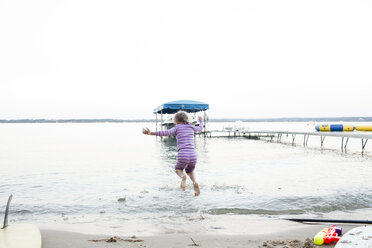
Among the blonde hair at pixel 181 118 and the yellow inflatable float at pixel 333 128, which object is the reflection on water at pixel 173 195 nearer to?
the blonde hair at pixel 181 118

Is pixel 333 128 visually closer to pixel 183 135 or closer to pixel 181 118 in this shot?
pixel 181 118

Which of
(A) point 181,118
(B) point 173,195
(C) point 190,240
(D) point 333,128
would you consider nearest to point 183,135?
(A) point 181,118

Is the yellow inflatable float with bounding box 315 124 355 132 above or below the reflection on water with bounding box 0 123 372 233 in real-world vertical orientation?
above

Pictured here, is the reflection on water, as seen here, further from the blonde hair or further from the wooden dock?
the wooden dock

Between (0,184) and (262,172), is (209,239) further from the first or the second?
(0,184)

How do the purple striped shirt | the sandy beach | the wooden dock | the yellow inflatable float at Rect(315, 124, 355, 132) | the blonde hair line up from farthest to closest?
the yellow inflatable float at Rect(315, 124, 355, 132)
the wooden dock
the blonde hair
the purple striped shirt
the sandy beach

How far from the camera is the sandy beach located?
160 inches

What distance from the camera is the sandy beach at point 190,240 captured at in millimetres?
4066

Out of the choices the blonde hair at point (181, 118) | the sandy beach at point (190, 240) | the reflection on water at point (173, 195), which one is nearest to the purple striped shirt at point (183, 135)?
the blonde hair at point (181, 118)

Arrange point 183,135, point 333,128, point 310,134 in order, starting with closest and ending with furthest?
point 183,135 < point 310,134 < point 333,128

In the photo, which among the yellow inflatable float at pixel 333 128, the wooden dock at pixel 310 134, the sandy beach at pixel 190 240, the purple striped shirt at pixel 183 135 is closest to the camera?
the sandy beach at pixel 190 240

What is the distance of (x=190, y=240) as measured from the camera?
4.28 metres

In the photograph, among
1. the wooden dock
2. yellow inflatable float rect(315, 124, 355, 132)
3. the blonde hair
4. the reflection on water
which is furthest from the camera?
yellow inflatable float rect(315, 124, 355, 132)

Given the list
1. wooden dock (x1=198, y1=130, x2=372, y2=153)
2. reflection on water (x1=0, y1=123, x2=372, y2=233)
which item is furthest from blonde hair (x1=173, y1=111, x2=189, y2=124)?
wooden dock (x1=198, y1=130, x2=372, y2=153)
